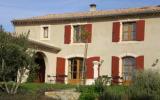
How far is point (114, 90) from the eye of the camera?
23.2m

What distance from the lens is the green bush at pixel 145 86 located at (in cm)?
2203

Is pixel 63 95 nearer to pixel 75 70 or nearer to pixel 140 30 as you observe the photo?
pixel 140 30

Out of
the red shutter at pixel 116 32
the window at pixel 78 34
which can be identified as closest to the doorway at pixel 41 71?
the window at pixel 78 34

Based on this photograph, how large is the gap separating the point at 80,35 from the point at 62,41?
1.58m

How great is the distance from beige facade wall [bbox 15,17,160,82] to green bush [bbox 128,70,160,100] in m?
5.86

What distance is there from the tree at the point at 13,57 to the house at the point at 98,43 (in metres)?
6.52

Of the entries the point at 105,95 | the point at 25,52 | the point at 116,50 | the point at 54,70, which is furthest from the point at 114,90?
the point at 54,70

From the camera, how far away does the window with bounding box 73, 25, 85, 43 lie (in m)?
32.3

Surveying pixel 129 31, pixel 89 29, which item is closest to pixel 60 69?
pixel 89 29

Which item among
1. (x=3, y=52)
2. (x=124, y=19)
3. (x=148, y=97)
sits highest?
(x=124, y=19)

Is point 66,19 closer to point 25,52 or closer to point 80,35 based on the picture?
point 80,35

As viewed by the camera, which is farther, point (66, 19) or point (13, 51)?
point (66, 19)

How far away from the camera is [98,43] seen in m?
31.7

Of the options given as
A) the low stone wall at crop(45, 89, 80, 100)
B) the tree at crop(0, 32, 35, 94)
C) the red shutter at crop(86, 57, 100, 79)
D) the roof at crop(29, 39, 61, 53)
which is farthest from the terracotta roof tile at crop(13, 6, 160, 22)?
the tree at crop(0, 32, 35, 94)
